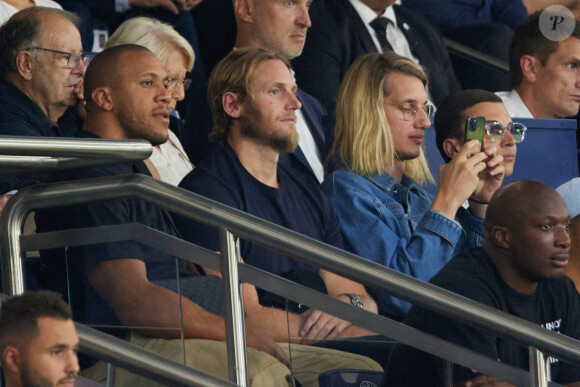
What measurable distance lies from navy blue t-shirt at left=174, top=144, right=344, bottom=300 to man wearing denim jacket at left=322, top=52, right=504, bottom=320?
0.49 feet

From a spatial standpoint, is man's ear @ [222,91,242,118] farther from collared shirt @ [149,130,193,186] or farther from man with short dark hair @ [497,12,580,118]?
man with short dark hair @ [497,12,580,118]

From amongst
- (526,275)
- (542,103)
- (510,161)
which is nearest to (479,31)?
(542,103)

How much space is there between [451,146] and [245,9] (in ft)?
4.11

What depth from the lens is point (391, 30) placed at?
240 inches

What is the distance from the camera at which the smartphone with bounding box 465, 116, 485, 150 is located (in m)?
4.39

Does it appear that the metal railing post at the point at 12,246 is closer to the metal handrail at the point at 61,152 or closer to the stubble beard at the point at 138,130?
the metal handrail at the point at 61,152

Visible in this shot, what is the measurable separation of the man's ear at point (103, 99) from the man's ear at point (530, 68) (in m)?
2.69

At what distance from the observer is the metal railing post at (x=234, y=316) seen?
2.87 meters

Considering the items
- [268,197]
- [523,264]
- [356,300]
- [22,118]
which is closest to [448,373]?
[356,300]

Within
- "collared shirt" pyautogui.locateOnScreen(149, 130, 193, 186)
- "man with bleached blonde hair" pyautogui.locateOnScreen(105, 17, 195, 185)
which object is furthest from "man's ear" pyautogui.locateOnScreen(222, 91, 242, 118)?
"collared shirt" pyautogui.locateOnScreen(149, 130, 193, 186)

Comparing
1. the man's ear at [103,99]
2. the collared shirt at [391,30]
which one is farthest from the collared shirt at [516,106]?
the man's ear at [103,99]

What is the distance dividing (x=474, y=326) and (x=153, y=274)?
84 cm

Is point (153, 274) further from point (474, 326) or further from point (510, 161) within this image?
point (510, 161)

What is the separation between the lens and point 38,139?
260 centimetres
